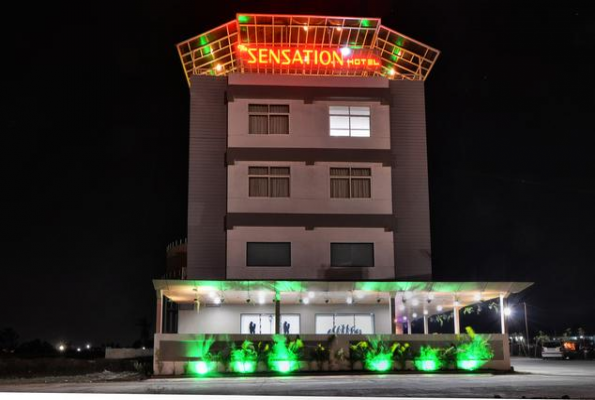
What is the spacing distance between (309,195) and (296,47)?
7.72 m

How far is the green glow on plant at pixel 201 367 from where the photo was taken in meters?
28.8

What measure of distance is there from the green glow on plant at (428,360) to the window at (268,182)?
10330mm

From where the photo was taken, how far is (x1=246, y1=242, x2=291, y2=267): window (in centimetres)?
3450

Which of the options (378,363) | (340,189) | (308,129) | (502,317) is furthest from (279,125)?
(502,317)

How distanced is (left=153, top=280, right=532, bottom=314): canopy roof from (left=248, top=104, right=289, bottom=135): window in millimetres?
8261

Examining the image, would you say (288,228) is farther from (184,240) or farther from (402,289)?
(184,240)

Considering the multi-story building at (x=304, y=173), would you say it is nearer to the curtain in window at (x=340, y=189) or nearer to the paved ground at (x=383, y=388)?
the curtain in window at (x=340, y=189)

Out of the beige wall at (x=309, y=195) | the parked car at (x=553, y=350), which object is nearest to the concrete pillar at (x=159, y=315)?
the beige wall at (x=309, y=195)

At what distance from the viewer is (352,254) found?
35000 millimetres

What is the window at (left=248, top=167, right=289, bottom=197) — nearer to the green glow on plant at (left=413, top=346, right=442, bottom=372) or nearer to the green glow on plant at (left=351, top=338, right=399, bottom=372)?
the green glow on plant at (left=351, top=338, right=399, bottom=372)

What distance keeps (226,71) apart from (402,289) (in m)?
14.9

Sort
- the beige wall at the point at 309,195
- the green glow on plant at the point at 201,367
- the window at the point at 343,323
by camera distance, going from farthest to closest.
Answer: the window at the point at 343,323
the beige wall at the point at 309,195
the green glow on plant at the point at 201,367

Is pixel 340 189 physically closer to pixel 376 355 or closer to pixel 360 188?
pixel 360 188

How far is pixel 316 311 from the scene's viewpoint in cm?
3728
